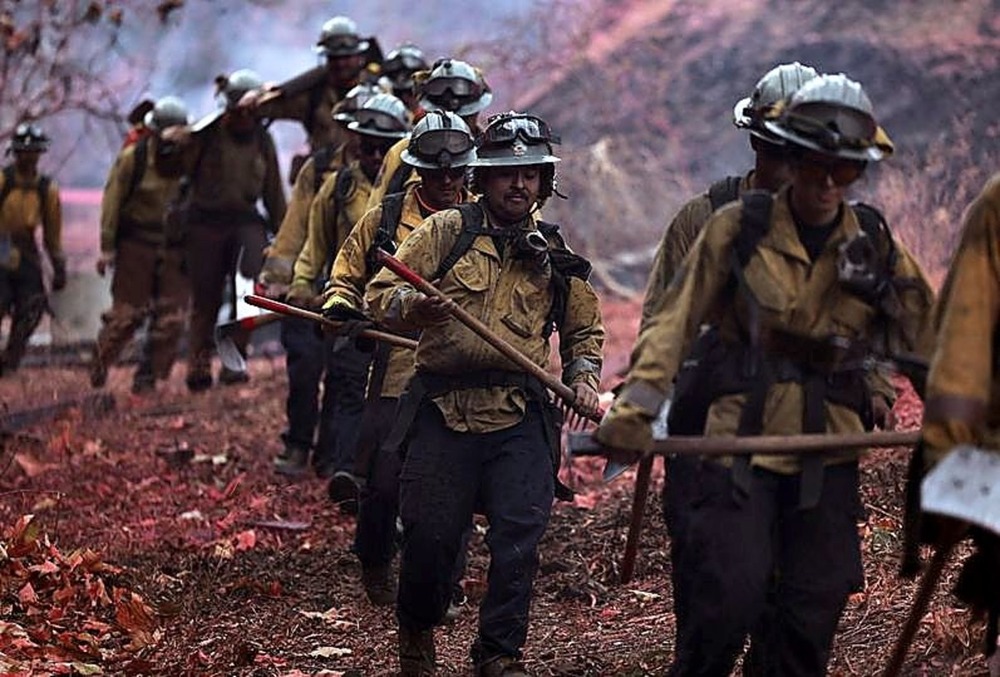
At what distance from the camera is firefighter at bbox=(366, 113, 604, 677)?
664cm

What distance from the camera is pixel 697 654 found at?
542 cm

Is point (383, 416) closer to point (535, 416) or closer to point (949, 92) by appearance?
point (535, 416)

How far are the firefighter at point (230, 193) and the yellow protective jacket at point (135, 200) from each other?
82cm

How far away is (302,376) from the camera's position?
1106 cm

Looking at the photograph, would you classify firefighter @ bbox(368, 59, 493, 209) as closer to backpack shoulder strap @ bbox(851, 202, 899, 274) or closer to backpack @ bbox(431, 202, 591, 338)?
backpack @ bbox(431, 202, 591, 338)

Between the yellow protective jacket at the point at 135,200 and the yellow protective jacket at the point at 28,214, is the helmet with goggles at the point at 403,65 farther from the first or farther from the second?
the yellow protective jacket at the point at 28,214

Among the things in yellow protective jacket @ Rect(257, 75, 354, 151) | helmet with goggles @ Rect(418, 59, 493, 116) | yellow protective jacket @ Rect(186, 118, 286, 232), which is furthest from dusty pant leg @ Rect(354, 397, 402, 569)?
yellow protective jacket @ Rect(186, 118, 286, 232)

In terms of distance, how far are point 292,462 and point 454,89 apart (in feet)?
9.28

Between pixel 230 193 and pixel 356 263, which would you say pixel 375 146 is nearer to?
pixel 356 263

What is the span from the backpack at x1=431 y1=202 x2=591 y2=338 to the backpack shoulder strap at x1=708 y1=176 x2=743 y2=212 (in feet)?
2.09

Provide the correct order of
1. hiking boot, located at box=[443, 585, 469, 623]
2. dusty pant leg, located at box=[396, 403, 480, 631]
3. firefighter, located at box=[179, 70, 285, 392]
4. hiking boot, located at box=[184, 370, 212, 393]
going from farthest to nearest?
hiking boot, located at box=[184, 370, 212, 393]
firefighter, located at box=[179, 70, 285, 392]
hiking boot, located at box=[443, 585, 469, 623]
dusty pant leg, located at box=[396, 403, 480, 631]

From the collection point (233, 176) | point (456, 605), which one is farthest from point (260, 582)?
point (233, 176)

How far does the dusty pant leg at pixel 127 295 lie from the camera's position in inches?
588

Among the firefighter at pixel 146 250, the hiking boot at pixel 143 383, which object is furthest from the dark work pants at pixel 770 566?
the hiking boot at pixel 143 383
